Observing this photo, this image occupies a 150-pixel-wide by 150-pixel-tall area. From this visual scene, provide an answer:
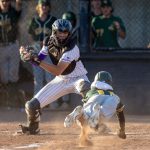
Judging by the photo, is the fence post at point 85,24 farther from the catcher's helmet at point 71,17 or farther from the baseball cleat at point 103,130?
the baseball cleat at point 103,130

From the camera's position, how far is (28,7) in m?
13.7

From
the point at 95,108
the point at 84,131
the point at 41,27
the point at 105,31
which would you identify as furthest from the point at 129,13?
the point at 95,108

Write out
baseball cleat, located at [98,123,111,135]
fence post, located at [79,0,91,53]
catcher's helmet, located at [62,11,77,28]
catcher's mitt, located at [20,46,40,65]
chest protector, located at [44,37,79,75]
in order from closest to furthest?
1. catcher's mitt, located at [20,46,40,65]
2. chest protector, located at [44,37,79,75]
3. baseball cleat, located at [98,123,111,135]
4. catcher's helmet, located at [62,11,77,28]
5. fence post, located at [79,0,91,53]

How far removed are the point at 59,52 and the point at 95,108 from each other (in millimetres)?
1500

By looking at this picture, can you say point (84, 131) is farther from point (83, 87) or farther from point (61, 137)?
point (61, 137)

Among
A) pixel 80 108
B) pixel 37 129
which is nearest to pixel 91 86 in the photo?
pixel 80 108

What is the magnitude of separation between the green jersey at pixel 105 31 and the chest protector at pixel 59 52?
3008 millimetres

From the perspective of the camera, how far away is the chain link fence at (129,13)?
13695 millimetres

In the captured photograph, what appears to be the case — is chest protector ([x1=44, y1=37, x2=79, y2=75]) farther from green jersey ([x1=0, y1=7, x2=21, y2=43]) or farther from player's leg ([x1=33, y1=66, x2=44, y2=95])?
green jersey ([x1=0, y1=7, x2=21, y2=43])

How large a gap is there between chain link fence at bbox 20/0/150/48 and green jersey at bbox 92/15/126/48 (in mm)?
769

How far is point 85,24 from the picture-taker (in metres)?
13.0

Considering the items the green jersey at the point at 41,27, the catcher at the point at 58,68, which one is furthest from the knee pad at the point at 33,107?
the green jersey at the point at 41,27

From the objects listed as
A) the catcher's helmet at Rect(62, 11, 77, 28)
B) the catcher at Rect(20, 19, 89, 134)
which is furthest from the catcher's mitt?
the catcher's helmet at Rect(62, 11, 77, 28)

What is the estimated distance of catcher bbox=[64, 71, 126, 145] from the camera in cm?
843
